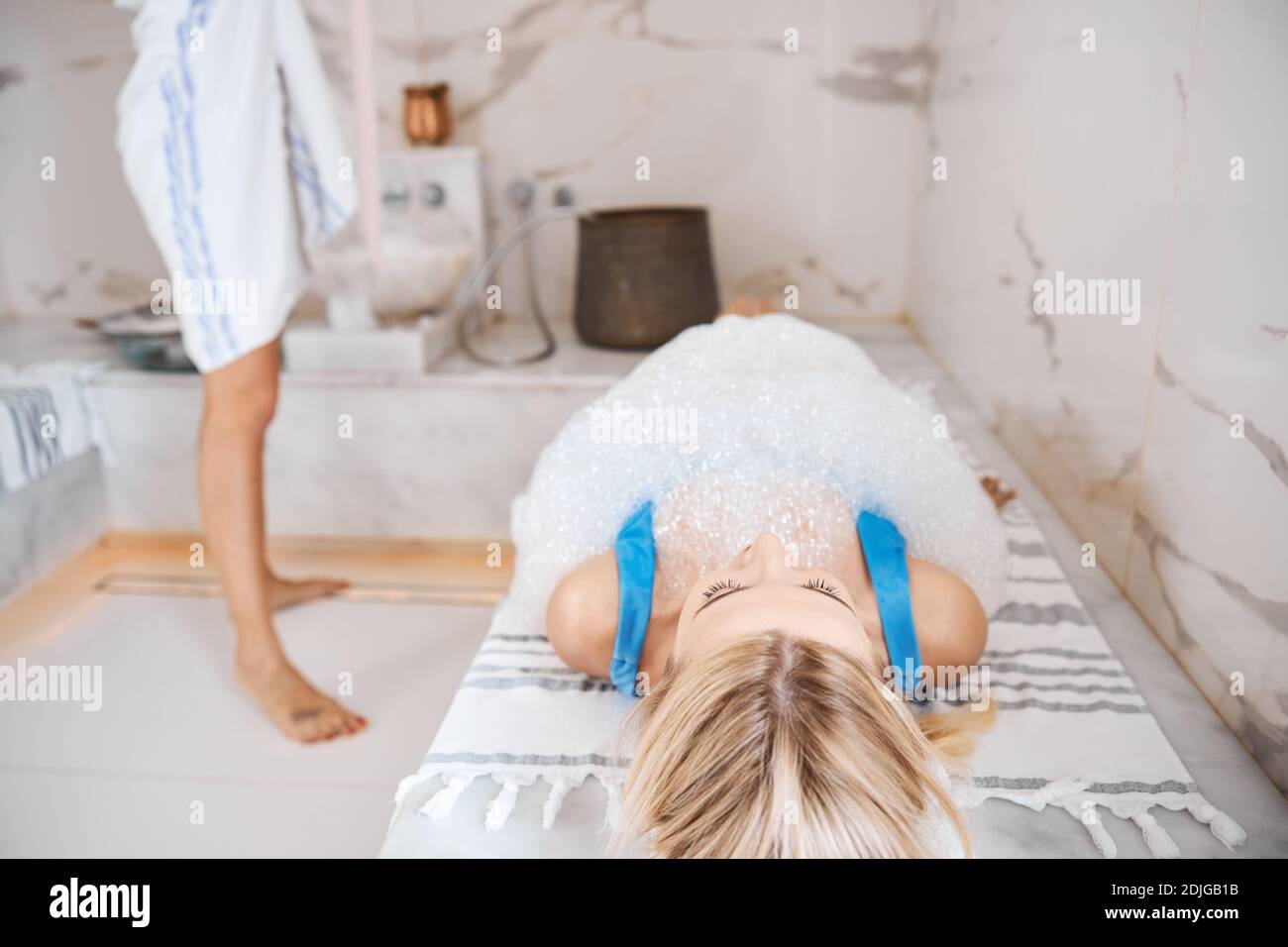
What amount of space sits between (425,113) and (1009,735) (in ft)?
7.94

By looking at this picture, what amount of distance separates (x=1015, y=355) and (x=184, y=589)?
1.96 metres

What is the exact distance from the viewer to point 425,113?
2865mm

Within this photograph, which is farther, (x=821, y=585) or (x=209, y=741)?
(x=209, y=741)

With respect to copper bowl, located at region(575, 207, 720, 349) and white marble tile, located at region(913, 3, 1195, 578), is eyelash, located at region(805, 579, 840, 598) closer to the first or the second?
white marble tile, located at region(913, 3, 1195, 578)

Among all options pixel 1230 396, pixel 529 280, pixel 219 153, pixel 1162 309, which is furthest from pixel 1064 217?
pixel 529 280

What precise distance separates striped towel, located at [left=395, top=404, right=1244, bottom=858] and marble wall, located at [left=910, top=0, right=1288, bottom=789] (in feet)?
0.43

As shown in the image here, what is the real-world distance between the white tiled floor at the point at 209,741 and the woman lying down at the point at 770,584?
576 mm

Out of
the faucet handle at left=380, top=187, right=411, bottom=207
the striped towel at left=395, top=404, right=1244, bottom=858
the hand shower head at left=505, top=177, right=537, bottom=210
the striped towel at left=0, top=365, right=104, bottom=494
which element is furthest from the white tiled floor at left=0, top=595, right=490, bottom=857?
the hand shower head at left=505, top=177, right=537, bottom=210

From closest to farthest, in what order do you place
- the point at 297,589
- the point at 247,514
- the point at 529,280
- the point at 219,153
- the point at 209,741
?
the point at 219,153 → the point at 247,514 → the point at 209,741 → the point at 297,589 → the point at 529,280

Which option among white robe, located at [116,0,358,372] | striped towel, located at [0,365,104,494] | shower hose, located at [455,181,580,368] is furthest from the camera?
shower hose, located at [455,181,580,368]

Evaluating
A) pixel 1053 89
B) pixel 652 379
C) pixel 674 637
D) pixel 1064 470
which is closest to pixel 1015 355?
pixel 1064 470

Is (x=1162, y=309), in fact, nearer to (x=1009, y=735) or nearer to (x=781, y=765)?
(x=1009, y=735)

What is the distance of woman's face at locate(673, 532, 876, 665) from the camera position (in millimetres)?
987

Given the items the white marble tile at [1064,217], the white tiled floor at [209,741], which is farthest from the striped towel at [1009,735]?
the white tiled floor at [209,741]
